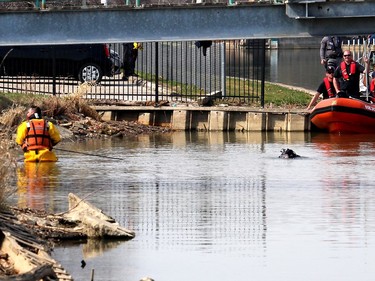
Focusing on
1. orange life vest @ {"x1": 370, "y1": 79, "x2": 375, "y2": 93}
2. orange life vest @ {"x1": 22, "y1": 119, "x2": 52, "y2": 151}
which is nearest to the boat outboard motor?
orange life vest @ {"x1": 22, "y1": 119, "x2": 52, "y2": 151}

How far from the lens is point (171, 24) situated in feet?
83.1

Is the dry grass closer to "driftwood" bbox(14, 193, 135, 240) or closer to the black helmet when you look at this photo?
"driftwood" bbox(14, 193, 135, 240)

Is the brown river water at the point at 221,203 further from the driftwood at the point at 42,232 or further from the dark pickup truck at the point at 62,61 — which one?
the dark pickup truck at the point at 62,61

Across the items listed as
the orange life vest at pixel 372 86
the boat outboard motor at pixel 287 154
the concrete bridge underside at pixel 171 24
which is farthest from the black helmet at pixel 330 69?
the concrete bridge underside at pixel 171 24

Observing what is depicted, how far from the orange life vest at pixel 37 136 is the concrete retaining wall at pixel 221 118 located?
328 inches

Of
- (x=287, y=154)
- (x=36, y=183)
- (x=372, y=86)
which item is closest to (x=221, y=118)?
(x=372, y=86)

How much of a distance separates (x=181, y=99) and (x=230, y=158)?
8.40 metres

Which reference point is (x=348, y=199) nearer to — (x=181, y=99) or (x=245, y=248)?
(x=245, y=248)

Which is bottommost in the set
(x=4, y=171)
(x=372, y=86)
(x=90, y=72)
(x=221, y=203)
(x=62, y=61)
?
(x=221, y=203)

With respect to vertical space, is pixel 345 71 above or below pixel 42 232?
above

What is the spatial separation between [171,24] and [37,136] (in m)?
4.45

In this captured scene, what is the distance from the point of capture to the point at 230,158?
31125 millimetres

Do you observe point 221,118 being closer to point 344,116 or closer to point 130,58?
point 344,116

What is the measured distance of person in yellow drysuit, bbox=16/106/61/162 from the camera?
28234 millimetres
